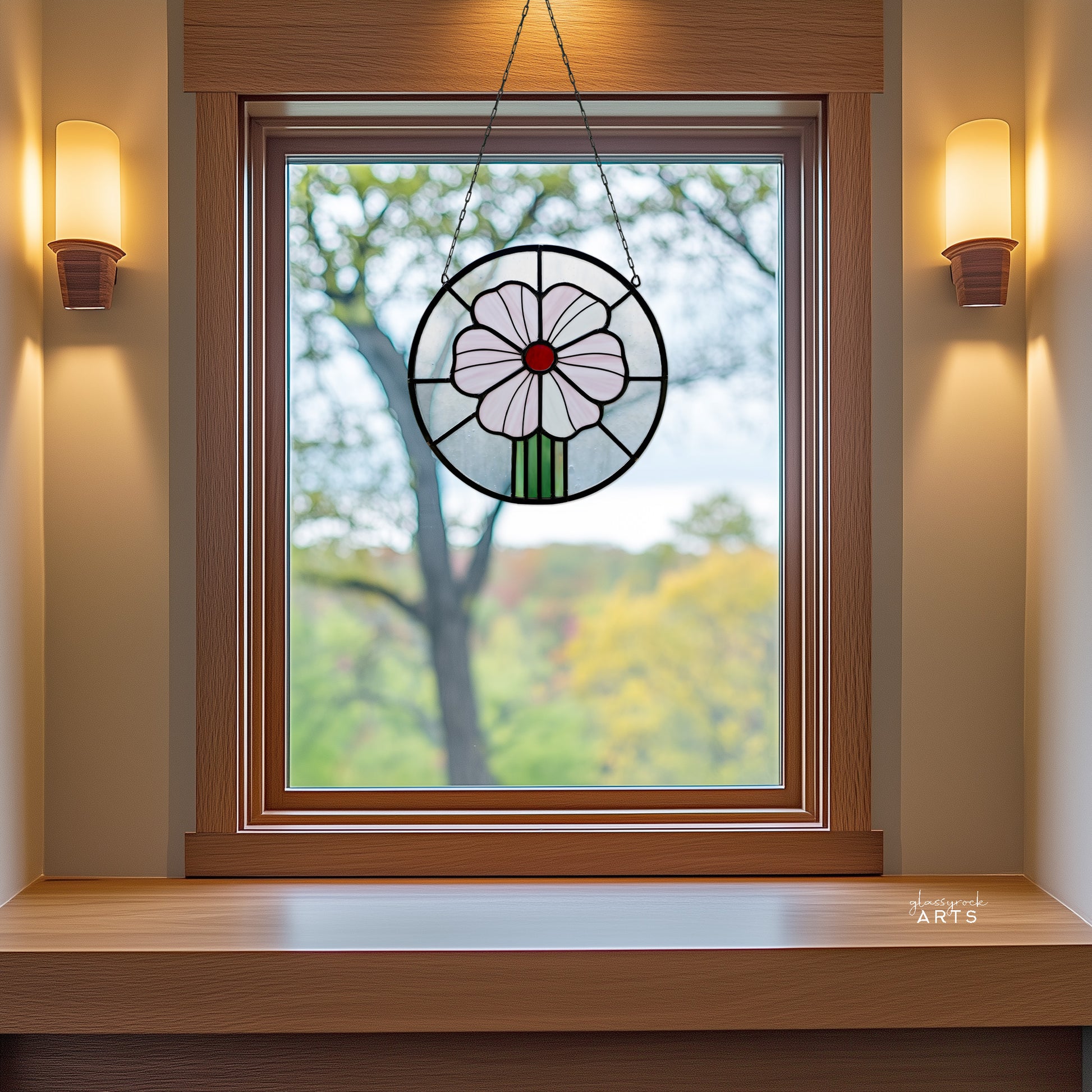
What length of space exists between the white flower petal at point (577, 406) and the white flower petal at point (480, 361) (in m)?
0.08

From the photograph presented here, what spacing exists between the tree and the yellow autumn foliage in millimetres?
359

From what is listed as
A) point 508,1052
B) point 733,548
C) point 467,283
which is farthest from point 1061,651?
point 467,283

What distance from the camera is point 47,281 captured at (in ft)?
5.38

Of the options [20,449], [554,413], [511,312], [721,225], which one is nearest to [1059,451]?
[721,225]

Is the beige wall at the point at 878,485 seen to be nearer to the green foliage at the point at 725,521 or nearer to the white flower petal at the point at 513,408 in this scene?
the green foliage at the point at 725,521

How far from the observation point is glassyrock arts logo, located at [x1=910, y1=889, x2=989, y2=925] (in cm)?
142

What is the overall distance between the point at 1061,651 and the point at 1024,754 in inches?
9.2

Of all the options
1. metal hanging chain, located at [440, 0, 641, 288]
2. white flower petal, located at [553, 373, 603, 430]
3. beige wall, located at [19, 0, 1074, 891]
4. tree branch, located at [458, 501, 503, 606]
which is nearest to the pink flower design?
white flower petal, located at [553, 373, 603, 430]

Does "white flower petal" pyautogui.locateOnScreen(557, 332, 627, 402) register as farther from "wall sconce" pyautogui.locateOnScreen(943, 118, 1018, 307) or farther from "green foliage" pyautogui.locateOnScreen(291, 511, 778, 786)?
"wall sconce" pyautogui.locateOnScreen(943, 118, 1018, 307)

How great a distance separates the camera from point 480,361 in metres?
1.62

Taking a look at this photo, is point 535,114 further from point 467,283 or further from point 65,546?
point 65,546

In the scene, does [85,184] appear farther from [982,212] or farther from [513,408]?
[982,212]

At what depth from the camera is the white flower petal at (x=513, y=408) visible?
1613mm

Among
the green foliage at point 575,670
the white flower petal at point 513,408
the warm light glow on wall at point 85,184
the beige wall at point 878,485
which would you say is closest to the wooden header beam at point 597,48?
the beige wall at point 878,485
